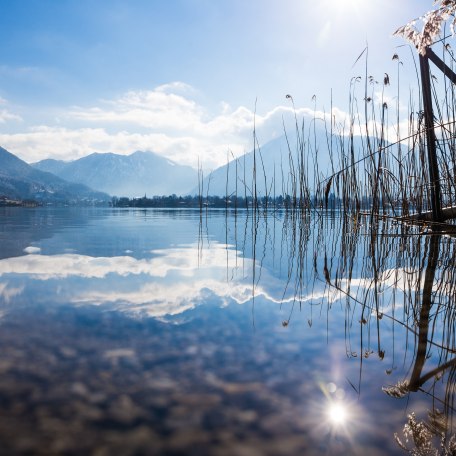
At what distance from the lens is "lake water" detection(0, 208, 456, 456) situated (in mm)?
858

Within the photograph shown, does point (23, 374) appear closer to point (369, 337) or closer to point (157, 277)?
point (369, 337)

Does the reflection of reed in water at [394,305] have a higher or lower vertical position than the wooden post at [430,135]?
lower

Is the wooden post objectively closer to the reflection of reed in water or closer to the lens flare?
the reflection of reed in water

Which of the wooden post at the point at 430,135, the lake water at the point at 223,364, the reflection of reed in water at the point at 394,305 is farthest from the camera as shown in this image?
the wooden post at the point at 430,135

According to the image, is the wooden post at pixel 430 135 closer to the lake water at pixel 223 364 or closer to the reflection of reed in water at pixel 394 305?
the reflection of reed in water at pixel 394 305

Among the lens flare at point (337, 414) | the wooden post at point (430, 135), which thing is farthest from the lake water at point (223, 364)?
the wooden post at point (430, 135)

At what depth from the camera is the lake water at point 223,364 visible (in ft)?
2.82

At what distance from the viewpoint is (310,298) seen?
2.20 meters

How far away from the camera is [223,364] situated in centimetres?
123

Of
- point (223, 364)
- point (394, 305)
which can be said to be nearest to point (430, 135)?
point (394, 305)

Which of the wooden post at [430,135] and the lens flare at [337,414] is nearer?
the lens flare at [337,414]

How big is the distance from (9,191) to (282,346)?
6247 inches

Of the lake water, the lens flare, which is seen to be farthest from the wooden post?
the lens flare

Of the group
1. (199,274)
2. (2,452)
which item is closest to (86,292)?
Answer: (199,274)
